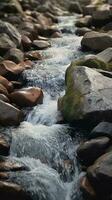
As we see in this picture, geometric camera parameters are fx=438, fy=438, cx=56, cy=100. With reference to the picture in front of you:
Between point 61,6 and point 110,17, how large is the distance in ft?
21.0

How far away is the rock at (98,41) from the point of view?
12594mm

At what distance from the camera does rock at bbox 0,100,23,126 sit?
26.8 ft

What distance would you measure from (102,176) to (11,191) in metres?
1.35

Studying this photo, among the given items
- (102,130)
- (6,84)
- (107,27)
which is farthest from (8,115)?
(107,27)

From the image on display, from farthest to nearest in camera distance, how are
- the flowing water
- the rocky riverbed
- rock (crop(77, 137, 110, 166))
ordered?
rock (crop(77, 137, 110, 166)) < the flowing water < the rocky riverbed

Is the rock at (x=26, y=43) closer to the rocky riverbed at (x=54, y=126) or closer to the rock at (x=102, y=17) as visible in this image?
the rocky riverbed at (x=54, y=126)

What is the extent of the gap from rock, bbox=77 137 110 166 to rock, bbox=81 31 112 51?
19.0 ft

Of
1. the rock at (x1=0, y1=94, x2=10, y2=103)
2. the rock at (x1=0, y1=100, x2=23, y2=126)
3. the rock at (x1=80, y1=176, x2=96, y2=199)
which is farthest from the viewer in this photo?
the rock at (x1=0, y1=94, x2=10, y2=103)

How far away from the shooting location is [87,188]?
21.5ft

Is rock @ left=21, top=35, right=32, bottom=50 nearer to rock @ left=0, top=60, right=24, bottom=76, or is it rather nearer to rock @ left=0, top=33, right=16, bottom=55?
rock @ left=0, top=33, right=16, bottom=55

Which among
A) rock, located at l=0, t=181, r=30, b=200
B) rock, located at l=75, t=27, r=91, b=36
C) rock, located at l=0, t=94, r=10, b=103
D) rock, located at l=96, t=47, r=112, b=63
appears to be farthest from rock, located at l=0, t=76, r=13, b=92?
rock, located at l=75, t=27, r=91, b=36

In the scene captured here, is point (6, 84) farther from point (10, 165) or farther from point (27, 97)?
point (10, 165)

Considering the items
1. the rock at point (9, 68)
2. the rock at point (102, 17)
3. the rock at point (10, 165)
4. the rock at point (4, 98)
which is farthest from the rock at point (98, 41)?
the rock at point (10, 165)

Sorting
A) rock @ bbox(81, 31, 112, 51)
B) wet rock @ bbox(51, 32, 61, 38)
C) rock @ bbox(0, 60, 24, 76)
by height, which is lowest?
wet rock @ bbox(51, 32, 61, 38)
